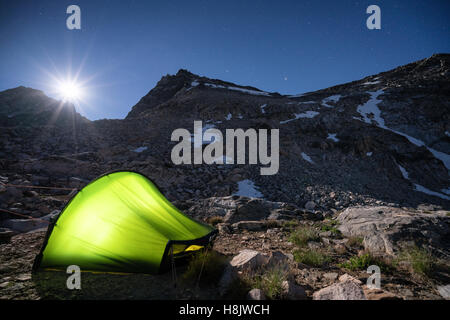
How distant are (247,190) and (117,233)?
10.0 meters

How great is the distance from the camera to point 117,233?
3307mm

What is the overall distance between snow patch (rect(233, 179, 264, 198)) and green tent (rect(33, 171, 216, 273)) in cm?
819

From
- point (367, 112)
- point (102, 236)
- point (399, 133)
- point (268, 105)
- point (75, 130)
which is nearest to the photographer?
point (102, 236)

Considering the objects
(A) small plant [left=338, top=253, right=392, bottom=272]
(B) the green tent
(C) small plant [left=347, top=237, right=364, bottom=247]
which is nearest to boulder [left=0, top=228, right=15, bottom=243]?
(B) the green tent

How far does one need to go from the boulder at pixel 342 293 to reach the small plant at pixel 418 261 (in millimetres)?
1423

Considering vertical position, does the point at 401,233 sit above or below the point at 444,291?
above

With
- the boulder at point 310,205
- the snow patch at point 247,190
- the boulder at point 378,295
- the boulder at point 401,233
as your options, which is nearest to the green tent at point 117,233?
the boulder at point 378,295

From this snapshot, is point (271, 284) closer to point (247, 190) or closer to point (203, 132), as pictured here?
point (247, 190)

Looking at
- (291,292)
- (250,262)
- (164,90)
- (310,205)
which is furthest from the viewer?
(164,90)

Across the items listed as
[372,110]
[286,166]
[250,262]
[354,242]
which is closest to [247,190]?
[286,166]
